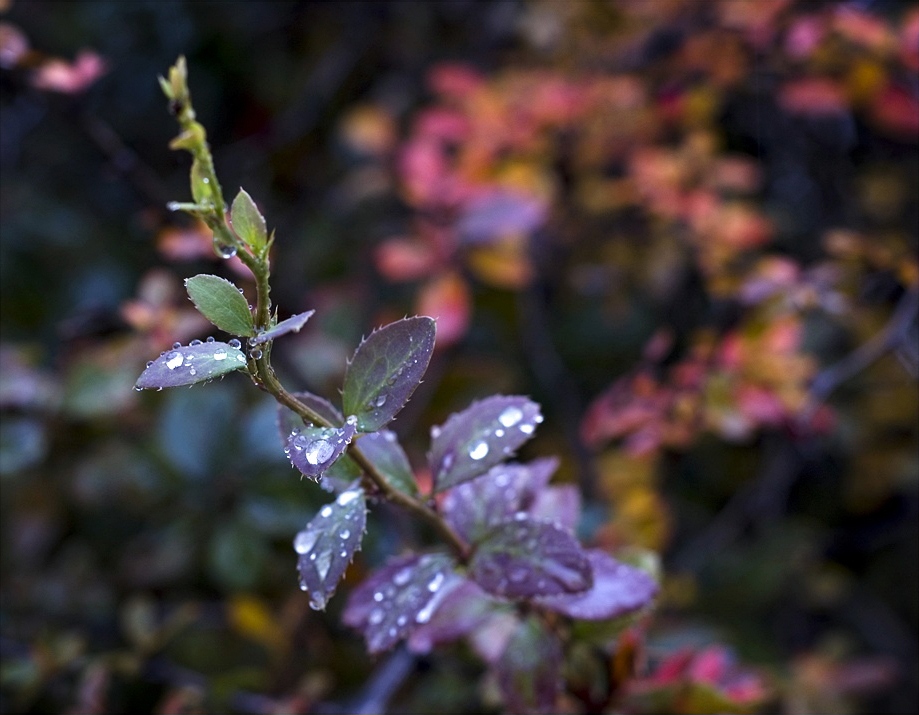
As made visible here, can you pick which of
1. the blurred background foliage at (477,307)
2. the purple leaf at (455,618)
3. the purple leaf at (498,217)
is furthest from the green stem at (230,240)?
the purple leaf at (498,217)

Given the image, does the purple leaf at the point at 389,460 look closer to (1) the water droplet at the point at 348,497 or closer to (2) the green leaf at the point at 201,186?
(1) the water droplet at the point at 348,497

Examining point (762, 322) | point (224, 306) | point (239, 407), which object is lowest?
point (762, 322)

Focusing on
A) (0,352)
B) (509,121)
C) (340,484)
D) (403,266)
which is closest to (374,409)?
Result: (340,484)

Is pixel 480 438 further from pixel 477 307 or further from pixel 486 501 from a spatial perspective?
pixel 477 307

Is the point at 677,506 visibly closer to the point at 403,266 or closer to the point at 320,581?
the point at 403,266

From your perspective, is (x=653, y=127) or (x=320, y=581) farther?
(x=653, y=127)

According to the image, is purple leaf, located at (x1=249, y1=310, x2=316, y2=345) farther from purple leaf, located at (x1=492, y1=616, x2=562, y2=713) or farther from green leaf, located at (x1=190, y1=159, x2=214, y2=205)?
purple leaf, located at (x1=492, y1=616, x2=562, y2=713)

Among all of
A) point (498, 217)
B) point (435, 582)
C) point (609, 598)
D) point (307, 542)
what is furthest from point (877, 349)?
point (307, 542)
